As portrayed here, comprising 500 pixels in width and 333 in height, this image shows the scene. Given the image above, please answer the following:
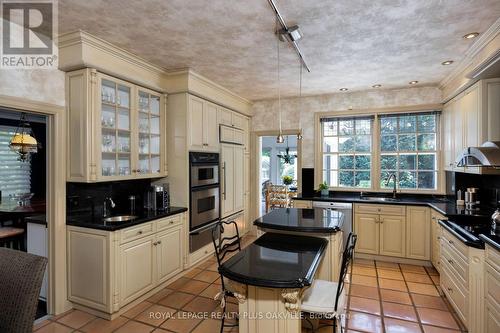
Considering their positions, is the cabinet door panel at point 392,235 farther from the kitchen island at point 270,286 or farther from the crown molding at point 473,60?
the kitchen island at point 270,286

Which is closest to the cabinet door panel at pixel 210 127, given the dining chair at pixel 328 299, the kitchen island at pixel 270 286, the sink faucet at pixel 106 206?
the sink faucet at pixel 106 206

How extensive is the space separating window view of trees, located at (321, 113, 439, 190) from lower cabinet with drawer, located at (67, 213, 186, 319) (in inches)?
130

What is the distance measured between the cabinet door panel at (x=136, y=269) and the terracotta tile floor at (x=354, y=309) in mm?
164

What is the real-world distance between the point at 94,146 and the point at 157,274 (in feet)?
5.10

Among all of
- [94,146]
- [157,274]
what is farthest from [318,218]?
[94,146]

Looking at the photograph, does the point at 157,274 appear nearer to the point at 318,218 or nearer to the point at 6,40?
the point at 318,218

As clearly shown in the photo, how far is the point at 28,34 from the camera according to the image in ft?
8.07

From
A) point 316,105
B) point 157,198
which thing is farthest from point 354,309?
point 316,105

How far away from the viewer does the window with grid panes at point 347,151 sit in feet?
15.6

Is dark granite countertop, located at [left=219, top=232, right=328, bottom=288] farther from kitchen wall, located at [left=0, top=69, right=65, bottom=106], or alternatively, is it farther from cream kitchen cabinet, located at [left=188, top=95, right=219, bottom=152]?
kitchen wall, located at [left=0, top=69, right=65, bottom=106]

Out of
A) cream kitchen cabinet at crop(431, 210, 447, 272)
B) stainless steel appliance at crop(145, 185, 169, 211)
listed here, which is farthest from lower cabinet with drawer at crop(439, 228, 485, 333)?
stainless steel appliance at crop(145, 185, 169, 211)

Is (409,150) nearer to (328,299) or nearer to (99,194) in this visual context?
(328,299)

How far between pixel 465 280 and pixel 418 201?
6.27 feet

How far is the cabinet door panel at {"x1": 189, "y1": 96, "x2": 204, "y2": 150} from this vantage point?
3.62 metres
